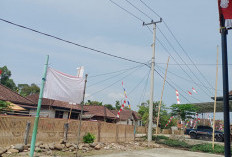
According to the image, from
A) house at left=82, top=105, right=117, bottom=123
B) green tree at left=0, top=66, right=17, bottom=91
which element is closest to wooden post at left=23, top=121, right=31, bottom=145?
house at left=82, top=105, right=117, bottom=123

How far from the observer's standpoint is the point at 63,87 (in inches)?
315

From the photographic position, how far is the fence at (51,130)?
30.6 ft

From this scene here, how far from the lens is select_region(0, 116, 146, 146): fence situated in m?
9.33

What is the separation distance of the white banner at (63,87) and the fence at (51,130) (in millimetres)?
3441

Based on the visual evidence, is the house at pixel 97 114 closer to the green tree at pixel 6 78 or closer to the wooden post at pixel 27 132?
the green tree at pixel 6 78

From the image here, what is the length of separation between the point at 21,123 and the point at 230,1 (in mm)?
9984

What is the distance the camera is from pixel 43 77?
7.39 m

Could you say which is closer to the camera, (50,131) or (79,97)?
(79,97)

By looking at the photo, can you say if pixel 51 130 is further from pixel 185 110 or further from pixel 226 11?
pixel 185 110

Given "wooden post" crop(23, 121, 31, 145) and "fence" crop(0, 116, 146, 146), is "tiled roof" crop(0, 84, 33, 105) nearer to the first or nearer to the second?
"fence" crop(0, 116, 146, 146)

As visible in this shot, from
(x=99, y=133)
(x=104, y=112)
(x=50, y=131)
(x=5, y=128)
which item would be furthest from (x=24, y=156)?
(x=104, y=112)

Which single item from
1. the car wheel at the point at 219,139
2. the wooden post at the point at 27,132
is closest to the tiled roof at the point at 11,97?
the wooden post at the point at 27,132

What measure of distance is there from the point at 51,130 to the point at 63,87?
4.54 metres

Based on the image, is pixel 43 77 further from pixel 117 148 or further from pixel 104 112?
pixel 104 112
